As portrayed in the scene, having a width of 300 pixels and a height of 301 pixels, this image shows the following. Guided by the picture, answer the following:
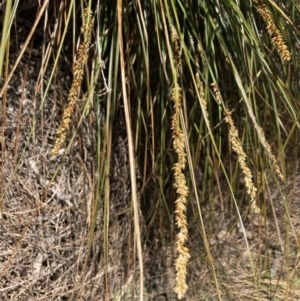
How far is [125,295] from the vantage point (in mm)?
1307

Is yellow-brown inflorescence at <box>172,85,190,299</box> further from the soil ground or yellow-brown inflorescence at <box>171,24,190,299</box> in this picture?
the soil ground

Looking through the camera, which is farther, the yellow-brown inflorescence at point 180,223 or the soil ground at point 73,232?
the soil ground at point 73,232

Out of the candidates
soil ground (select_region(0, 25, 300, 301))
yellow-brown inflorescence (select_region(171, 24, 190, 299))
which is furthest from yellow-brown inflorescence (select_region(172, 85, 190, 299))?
soil ground (select_region(0, 25, 300, 301))

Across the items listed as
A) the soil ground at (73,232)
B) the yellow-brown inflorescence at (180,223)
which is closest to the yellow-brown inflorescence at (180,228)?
the yellow-brown inflorescence at (180,223)

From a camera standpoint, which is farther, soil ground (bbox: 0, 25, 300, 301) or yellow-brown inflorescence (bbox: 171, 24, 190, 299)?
soil ground (bbox: 0, 25, 300, 301)

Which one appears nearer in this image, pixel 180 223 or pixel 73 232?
pixel 180 223

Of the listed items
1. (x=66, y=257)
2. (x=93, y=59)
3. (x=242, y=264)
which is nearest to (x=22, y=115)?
(x=93, y=59)

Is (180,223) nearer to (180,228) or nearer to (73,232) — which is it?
(180,228)

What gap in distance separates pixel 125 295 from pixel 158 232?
0.16 metres

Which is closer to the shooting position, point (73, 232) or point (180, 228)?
point (180, 228)

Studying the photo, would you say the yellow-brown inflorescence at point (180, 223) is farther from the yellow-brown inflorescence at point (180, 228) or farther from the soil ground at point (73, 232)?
the soil ground at point (73, 232)

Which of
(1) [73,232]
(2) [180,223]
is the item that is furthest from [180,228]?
Answer: (1) [73,232]

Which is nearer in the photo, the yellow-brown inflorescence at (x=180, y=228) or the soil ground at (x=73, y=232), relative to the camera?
the yellow-brown inflorescence at (x=180, y=228)

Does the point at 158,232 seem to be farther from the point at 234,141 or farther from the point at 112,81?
the point at 234,141
